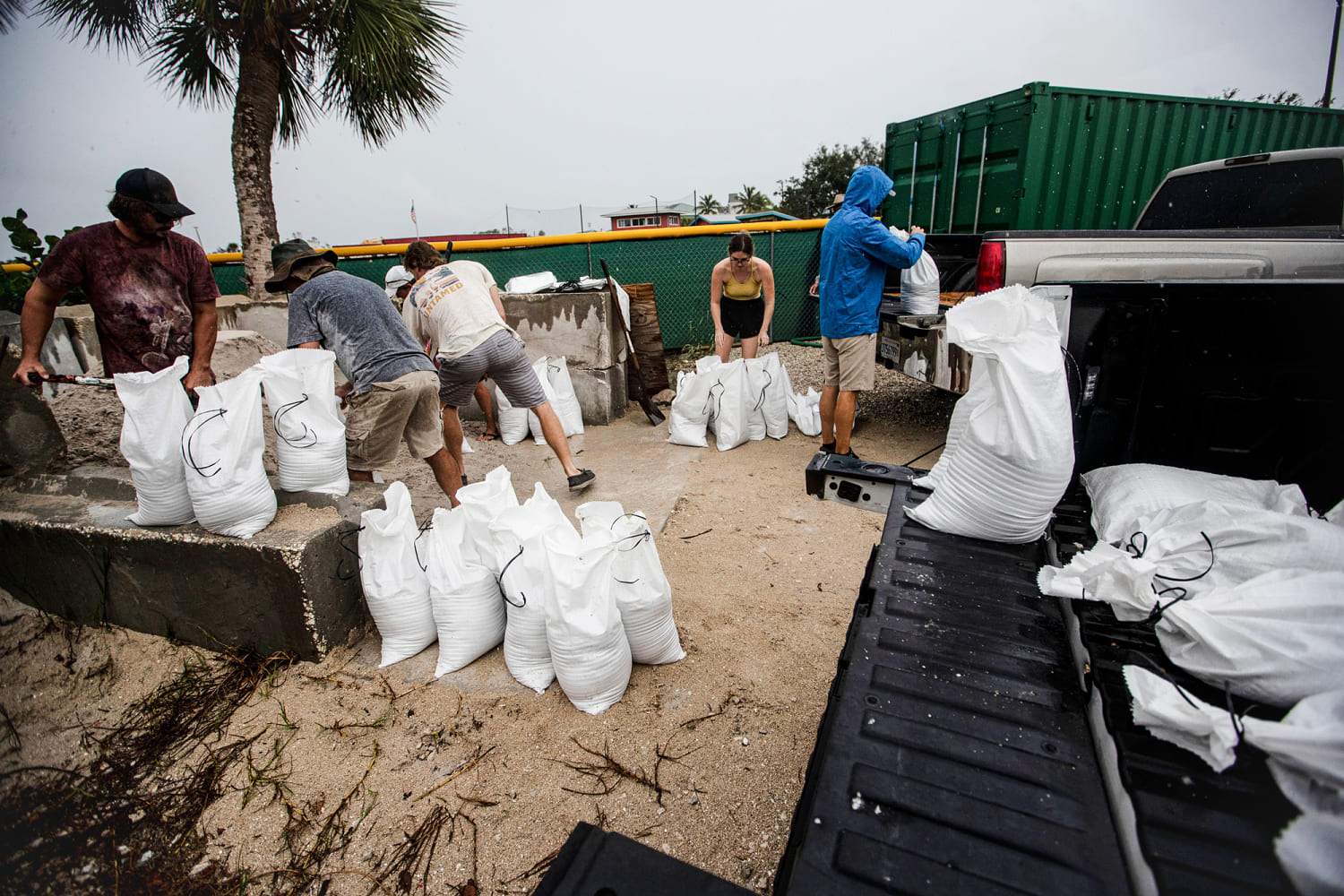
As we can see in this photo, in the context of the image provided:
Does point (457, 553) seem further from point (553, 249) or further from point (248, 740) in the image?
point (553, 249)

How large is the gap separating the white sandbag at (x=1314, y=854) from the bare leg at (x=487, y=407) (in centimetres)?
503

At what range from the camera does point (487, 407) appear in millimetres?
5137

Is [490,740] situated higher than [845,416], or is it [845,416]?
[845,416]

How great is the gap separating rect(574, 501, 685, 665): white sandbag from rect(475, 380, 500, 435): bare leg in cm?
330

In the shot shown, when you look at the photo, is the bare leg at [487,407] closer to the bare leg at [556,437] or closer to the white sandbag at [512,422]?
the white sandbag at [512,422]

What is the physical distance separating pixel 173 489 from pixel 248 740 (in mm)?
959

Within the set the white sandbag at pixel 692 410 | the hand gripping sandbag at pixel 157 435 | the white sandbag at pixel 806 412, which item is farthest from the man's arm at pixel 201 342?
the white sandbag at pixel 806 412

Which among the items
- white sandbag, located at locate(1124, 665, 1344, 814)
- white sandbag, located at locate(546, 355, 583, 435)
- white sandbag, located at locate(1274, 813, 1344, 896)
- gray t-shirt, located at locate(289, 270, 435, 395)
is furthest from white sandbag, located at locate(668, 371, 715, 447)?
white sandbag, located at locate(1274, 813, 1344, 896)

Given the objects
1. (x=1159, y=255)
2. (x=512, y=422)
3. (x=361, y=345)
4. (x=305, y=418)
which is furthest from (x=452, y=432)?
(x=1159, y=255)

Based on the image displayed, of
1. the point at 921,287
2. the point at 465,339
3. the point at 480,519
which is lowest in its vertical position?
the point at 480,519

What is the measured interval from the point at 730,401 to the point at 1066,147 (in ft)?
15.3

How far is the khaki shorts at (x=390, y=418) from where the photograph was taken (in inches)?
120

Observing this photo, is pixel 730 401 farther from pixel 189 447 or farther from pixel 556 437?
pixel 189 447

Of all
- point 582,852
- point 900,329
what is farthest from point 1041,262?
point 582,852
